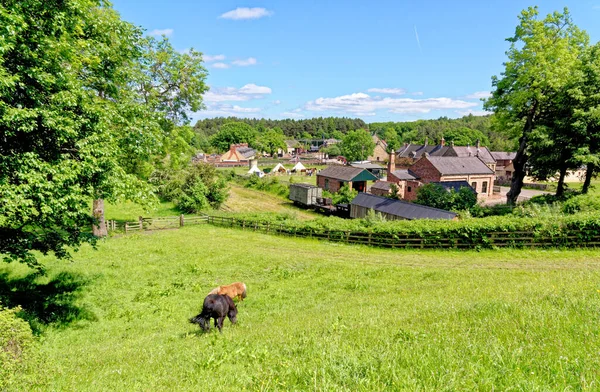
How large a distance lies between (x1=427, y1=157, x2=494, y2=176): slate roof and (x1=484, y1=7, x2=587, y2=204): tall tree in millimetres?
17080

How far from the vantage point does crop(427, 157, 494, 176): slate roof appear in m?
49.0

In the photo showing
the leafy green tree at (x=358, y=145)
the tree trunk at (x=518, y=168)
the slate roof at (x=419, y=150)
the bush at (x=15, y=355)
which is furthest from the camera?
the leafy green tree at (x=358, y=145)

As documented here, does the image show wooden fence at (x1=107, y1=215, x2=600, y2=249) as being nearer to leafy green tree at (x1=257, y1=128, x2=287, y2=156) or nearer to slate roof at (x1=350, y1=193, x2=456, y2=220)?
slate roof at (x1=350, y1=193, x2=456, y2=220)

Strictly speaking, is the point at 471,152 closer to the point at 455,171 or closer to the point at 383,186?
the point at 455,171

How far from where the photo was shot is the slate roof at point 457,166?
48969mm

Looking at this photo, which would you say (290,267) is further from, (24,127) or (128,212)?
(128,212)

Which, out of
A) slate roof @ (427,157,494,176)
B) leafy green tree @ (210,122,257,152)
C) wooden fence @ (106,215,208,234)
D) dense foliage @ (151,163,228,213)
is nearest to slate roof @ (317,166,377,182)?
slate roof @ (427,157,494,176)

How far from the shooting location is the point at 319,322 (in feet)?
30.2

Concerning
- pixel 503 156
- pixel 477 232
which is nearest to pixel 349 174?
pixel 477 232

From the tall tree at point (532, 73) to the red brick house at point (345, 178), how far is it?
2195 cm

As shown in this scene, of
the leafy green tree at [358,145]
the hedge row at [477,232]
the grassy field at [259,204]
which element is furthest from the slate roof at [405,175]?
the leafy green tree at [358,145]

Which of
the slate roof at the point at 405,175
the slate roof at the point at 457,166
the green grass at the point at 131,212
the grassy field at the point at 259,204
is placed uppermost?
the slate roof at the point at 457,166

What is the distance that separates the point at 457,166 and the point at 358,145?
51.2 meters

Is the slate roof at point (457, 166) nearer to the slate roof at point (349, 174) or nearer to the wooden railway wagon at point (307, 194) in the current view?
the slate roof at point (349, 174)
